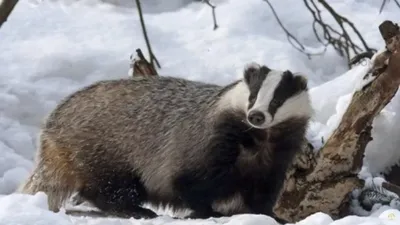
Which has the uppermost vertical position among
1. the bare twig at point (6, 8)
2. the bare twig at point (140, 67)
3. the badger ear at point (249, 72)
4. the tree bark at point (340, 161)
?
the bare twig at point (6, 8)

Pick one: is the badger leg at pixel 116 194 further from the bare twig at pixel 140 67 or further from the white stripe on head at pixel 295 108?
the bare twig at pixel 140 67

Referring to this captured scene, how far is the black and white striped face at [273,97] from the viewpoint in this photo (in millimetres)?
3957

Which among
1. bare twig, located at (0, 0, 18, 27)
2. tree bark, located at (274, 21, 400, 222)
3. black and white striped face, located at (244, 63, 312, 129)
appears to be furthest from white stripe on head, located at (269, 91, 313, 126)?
bare twig, located at (0, 0, 18, 27)

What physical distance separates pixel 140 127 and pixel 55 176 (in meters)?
0.53

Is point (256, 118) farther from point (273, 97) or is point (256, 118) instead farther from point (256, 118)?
point (273, 97)

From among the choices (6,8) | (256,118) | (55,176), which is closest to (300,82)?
(256,118)

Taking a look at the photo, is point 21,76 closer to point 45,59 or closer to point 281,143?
point 45,59

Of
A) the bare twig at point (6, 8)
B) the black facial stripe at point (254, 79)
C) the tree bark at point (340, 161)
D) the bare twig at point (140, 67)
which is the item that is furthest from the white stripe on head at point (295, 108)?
the bare twig at point (140, 67)

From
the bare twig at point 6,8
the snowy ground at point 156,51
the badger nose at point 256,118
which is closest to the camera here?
the bare twig at point 6,8

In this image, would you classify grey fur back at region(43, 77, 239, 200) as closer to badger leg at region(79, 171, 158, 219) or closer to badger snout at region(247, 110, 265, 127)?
badger leg at region(79, 171, 158, 219)

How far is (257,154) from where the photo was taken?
13.9 feet

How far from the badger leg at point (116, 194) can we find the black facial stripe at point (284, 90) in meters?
0.89

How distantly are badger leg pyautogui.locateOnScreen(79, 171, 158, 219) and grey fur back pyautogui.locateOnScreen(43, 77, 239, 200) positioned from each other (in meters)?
0.05

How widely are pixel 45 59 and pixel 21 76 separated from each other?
14.8 inches
